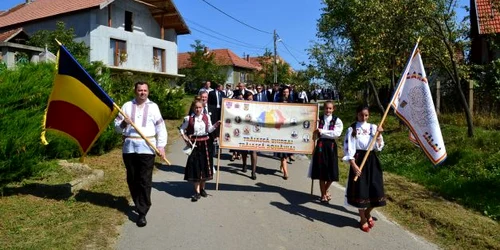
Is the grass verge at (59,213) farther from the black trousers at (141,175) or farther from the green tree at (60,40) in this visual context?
the green tree at (60,40)

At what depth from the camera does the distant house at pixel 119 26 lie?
1135 inches

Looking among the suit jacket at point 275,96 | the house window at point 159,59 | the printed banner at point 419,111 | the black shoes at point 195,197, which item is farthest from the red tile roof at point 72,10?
the printed banner at point 419,111

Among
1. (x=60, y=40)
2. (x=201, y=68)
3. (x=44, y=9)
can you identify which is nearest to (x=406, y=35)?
(x=60, y=40)

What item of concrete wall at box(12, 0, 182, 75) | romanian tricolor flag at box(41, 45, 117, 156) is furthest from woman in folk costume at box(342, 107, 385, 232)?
concrete wall at box(12, 0, 182, 75)

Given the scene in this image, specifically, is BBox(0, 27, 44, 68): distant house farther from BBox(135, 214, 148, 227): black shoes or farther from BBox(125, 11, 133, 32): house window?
BBox(125, 11, 133, 32): house window

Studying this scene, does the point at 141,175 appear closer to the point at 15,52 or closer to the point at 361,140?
the point at 361,140

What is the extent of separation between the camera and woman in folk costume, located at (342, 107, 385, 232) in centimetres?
604

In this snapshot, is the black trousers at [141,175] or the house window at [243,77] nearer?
the black trousers at [141,175]

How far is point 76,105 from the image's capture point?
6371 millimetres

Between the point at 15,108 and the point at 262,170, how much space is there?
5.35 metres

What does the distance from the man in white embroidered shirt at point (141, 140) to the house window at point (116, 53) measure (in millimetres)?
25686

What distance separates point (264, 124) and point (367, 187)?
279 cm

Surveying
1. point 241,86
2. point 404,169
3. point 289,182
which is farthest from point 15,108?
point 404,169

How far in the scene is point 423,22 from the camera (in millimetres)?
13156
